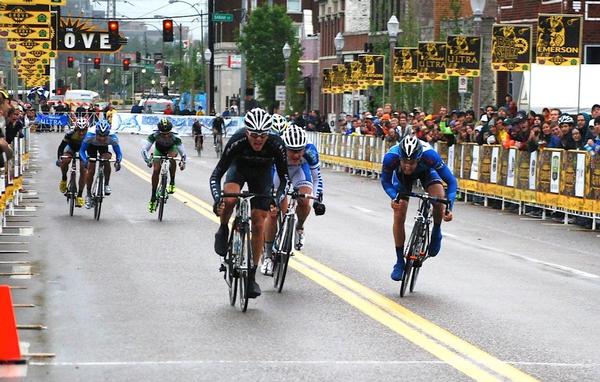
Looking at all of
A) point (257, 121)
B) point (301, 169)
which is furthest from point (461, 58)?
point (257, 121)

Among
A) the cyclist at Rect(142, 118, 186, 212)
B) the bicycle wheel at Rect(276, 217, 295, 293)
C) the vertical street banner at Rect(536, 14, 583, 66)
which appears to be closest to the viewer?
the bicycle wheel at Rect(276, 217, 295, 293)

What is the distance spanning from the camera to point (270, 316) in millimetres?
12734

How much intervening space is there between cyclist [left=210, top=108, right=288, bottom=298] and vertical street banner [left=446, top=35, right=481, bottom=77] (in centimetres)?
2444

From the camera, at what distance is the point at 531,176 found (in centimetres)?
2758

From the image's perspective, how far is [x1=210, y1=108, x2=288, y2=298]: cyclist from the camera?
42.4ft

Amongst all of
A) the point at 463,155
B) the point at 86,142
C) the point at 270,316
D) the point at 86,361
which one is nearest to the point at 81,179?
the point at 86,142

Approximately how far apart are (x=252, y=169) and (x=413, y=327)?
2.31m

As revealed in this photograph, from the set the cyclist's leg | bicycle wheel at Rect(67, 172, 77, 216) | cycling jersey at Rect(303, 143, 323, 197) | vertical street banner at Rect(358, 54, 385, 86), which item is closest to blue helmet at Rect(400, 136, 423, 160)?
the cyclist's leg

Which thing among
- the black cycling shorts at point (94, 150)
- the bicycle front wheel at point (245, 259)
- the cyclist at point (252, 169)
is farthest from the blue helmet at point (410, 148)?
the black cycling shorts at point (94, 150)

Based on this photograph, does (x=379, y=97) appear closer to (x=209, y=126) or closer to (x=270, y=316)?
(x=209, y=126)

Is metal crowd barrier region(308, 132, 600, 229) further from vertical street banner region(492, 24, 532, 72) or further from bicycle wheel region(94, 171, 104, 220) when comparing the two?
Answer: bicycle wheel region(94, 171, 104, 220)

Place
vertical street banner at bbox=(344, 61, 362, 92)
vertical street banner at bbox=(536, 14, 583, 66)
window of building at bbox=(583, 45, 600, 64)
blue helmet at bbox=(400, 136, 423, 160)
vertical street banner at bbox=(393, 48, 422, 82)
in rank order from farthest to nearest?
1. vertical street banner at bbox=(344, 61, 362, 92)
2. window of building at bbox=(583, 45, 600, 64)
3. vertical street banner at bbox=(393, 48, 422, 82)
4. vertical street banner at bbox=(536, 14, 583, 66)
5. blue helmet at bbox=(400, 136, 423, 160)

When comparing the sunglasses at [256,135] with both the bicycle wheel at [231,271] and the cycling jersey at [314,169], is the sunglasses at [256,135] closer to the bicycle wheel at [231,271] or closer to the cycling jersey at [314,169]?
the bicycle wheel at [231,271]

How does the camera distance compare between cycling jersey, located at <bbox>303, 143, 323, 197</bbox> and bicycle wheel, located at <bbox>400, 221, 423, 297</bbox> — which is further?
cycling jersey, located at <bbox>303, 143, 323, 197</bbox>
